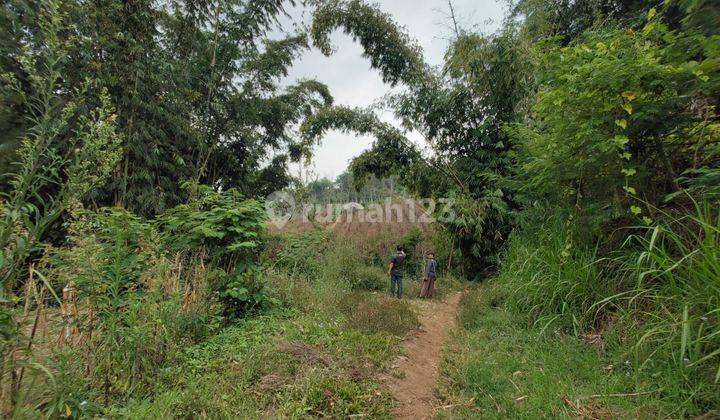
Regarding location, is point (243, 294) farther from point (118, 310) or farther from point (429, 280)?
point (429, 280)

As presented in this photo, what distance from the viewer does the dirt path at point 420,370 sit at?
97.7 inches

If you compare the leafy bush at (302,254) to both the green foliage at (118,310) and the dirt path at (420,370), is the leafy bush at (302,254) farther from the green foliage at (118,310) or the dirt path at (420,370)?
the green foliage at (118,310)

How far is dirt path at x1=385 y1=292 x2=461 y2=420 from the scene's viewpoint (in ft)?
8.14

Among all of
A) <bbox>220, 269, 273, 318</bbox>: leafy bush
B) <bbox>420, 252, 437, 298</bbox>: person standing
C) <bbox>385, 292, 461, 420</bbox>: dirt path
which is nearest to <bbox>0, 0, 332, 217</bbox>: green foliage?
<bbox>220, 269, 273, 318</bbox>: leafy bush

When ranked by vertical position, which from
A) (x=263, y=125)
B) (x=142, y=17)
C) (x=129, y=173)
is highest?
(x=142, y=17)

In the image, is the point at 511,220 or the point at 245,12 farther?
the point at 245,12

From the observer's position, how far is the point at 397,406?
246 cm

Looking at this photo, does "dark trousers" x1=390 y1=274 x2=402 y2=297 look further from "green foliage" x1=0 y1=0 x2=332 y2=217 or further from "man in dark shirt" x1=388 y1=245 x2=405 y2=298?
"green foliage" x1=0 y1=0 x2=332 y2=217

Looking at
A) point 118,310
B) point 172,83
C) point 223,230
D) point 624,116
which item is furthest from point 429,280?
point 172,83

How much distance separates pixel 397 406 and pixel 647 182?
306cm

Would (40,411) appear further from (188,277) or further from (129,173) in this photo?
(129,173)

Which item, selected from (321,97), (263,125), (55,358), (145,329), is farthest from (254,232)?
(321,97)

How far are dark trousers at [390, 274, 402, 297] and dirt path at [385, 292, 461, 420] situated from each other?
1.75 meters

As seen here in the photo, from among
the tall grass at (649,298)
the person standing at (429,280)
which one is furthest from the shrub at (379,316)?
the person standing at (429,280)
